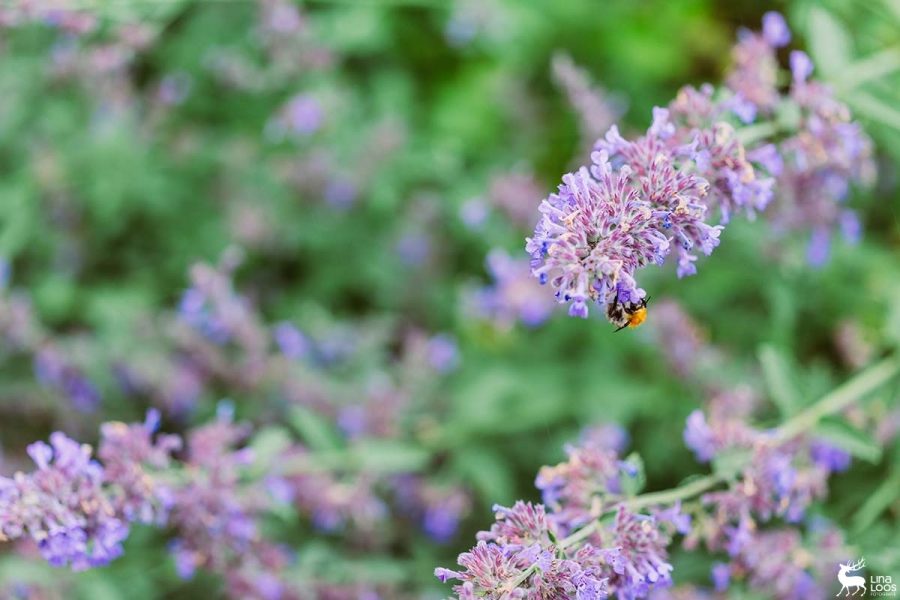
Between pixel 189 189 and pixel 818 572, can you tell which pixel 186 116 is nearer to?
pixel 189 189

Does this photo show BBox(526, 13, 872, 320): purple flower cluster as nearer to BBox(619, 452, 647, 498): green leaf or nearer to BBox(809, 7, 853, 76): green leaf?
BBox(809, 7, 853, 76): green leaf

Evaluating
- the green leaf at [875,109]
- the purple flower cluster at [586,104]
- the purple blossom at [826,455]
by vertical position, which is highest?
the purple flower cluster at [586,104]

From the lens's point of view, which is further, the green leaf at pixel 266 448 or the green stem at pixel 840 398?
the green leaf at pixel 266 448

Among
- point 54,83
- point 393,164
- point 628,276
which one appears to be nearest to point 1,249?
point 54,83

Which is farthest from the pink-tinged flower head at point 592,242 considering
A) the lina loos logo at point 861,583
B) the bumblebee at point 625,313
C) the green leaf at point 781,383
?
the lina loos logo at point 861,583

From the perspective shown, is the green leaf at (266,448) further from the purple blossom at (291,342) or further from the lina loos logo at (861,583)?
the lina loos logo at (861,583)

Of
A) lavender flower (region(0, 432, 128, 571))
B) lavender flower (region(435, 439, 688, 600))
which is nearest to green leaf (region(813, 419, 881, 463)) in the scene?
lavender flower (region(435, 439, 688, 600))
